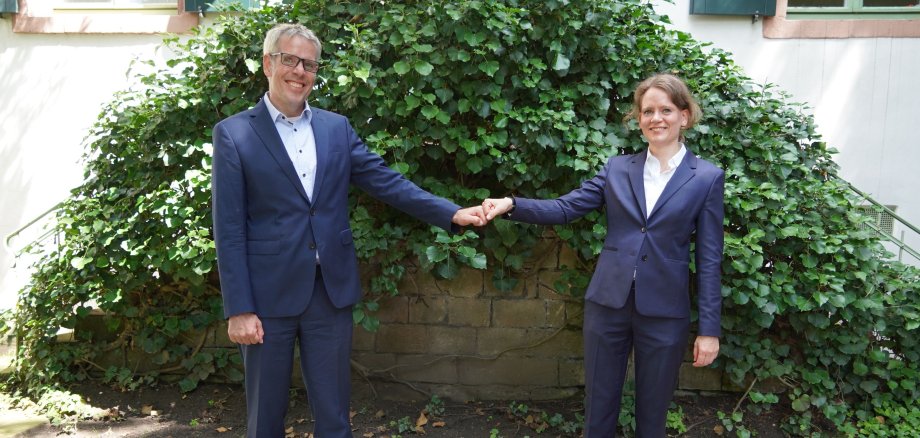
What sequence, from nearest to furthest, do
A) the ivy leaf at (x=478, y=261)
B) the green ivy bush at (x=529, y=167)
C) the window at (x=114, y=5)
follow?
the ivy leaf at (x=478, y=261), the green ivy bush at (x=529, y=167), the window at (x=114, y=5)

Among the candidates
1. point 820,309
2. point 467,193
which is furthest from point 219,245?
point 820,309

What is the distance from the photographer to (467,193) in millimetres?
4230

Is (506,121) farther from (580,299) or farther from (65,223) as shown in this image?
(65,223)

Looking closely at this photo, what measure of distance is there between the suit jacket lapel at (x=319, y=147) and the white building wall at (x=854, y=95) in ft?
12.0

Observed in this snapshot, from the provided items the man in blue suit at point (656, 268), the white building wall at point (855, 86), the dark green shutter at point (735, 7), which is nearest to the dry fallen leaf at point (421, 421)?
the man in blue suit at point (656, 268)

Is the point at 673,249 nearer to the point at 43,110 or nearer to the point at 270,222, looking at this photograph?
the point at 270,222

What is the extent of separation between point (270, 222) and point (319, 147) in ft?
1.18

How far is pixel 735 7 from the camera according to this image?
575 cm

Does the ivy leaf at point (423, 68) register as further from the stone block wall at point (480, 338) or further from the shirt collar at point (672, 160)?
the shirt collar at point (672, 160)

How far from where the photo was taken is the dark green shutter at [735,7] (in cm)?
573

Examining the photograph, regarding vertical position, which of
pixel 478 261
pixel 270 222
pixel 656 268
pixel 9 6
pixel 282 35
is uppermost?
pixel 9 6

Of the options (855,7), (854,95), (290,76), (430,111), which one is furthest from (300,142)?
(855,7)

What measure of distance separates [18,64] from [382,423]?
174 inches

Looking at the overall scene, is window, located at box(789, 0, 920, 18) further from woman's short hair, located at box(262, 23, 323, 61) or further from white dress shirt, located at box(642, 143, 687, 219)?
woman's short hair, located at box(262, 23, 323, 61)
